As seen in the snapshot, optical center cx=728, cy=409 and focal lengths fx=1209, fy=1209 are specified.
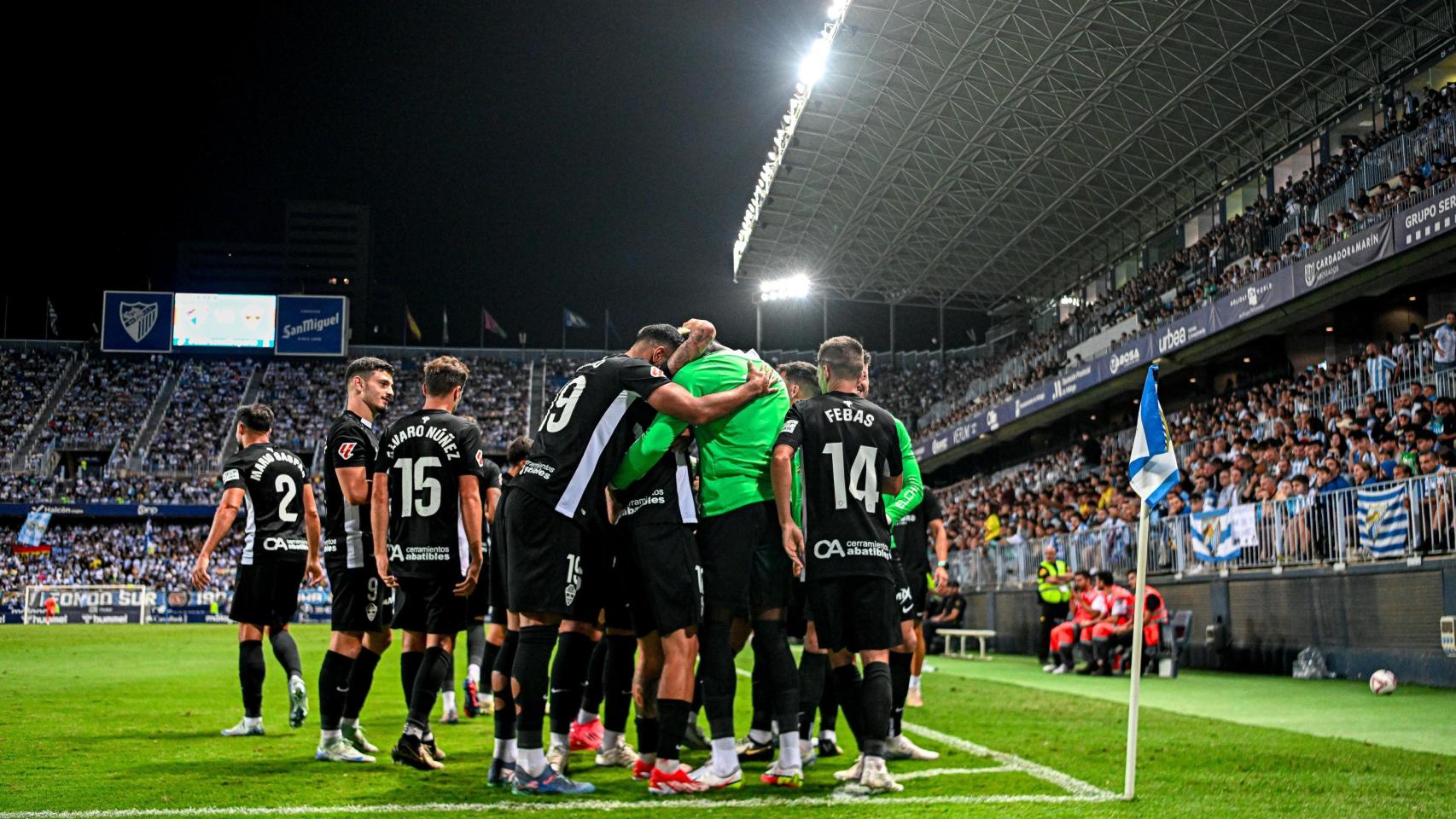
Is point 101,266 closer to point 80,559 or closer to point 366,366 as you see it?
point 80,559

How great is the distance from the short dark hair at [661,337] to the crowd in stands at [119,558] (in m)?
43.1

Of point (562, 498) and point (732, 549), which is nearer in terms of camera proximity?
point (562, 498)

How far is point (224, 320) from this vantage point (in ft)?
201

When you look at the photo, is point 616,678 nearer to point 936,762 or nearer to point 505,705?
point 505,705

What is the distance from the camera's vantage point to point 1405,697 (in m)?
11.3

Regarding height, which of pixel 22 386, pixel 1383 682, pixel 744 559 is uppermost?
pixel 22 386

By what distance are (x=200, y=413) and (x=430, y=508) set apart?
189 ft

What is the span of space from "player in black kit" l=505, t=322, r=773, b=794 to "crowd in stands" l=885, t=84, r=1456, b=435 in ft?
55.2

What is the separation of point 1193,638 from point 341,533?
14.0m

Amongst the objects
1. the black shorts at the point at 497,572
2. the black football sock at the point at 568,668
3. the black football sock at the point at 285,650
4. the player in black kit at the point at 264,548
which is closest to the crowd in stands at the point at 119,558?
the black football sock at the point at 285,650

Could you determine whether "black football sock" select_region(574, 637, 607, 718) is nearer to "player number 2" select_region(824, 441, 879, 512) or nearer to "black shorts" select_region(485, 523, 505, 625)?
"black shorts" select_region(485, 523, 505, 625)

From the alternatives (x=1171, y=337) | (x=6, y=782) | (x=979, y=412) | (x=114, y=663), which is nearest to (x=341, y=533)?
(x=6, y=782)

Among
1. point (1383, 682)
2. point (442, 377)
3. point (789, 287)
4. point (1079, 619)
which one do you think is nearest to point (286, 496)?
point (442, 377)

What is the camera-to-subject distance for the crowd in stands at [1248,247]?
20562mm
